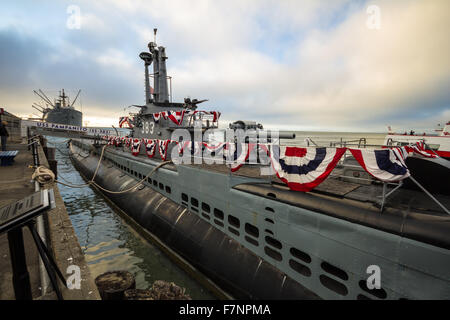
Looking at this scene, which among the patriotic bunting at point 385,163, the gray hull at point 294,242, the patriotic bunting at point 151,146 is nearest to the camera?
the gray hull at point 294,242

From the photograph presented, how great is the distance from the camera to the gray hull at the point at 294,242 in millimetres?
4242

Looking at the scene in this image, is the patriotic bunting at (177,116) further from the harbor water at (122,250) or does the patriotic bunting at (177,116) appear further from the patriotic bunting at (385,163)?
the patriotic bunting at (385,163)

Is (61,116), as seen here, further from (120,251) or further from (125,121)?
(120,251)

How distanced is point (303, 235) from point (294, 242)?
0.38m

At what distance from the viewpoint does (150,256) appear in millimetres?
10188

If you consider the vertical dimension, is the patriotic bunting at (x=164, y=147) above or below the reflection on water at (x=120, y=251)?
above

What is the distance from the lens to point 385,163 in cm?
493

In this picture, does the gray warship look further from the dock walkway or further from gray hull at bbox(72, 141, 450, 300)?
the dock walkway

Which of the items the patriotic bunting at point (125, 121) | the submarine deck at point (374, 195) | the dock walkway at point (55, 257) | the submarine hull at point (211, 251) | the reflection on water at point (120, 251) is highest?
the patriotic bunting at point (125, 121)

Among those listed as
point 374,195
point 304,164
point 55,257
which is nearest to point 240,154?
point 304,164

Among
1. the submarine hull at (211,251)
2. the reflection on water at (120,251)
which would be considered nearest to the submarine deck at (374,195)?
the submarine hull at (211,251)

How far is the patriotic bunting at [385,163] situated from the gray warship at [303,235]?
74 centimetres

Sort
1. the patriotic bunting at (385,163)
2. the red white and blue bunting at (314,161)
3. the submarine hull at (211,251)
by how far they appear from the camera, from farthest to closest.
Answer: the submarine hull at (211,251)
the red white and blue bunting at (314,161)
the patriotic bunting at (385,163)
